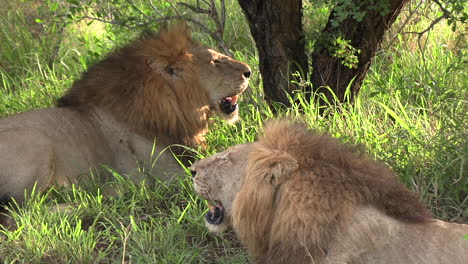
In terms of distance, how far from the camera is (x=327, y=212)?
7.64ft

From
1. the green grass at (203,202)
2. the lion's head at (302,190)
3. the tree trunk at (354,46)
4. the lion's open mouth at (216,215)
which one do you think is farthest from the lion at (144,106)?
the lion's head at (302,190)

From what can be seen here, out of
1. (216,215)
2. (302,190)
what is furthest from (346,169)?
(216,215)

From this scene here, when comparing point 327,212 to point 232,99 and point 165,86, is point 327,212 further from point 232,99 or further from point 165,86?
point 232,99

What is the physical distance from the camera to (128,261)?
321cm

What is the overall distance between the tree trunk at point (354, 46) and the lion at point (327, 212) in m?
1.80

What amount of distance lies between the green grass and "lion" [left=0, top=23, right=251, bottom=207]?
0.69 feet

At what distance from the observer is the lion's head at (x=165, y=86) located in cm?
431

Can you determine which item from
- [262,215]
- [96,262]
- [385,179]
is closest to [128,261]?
[96,262]

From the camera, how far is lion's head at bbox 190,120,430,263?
7.62 feet

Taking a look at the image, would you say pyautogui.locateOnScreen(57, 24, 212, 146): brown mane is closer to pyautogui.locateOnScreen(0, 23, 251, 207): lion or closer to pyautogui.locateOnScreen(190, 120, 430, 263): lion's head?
pyautogui.locateOnScreen(0, 23, 251, 207): lion

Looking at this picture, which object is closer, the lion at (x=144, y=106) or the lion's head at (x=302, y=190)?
the lion's head at (x=302, y=190)

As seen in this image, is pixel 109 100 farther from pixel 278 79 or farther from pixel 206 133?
pixel 278 79

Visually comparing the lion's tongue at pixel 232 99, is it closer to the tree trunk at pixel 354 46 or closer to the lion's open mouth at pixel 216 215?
the tree trunk at pixel 354 46

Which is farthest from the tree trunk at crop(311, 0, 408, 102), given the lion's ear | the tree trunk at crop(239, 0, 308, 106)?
the lion's ear
